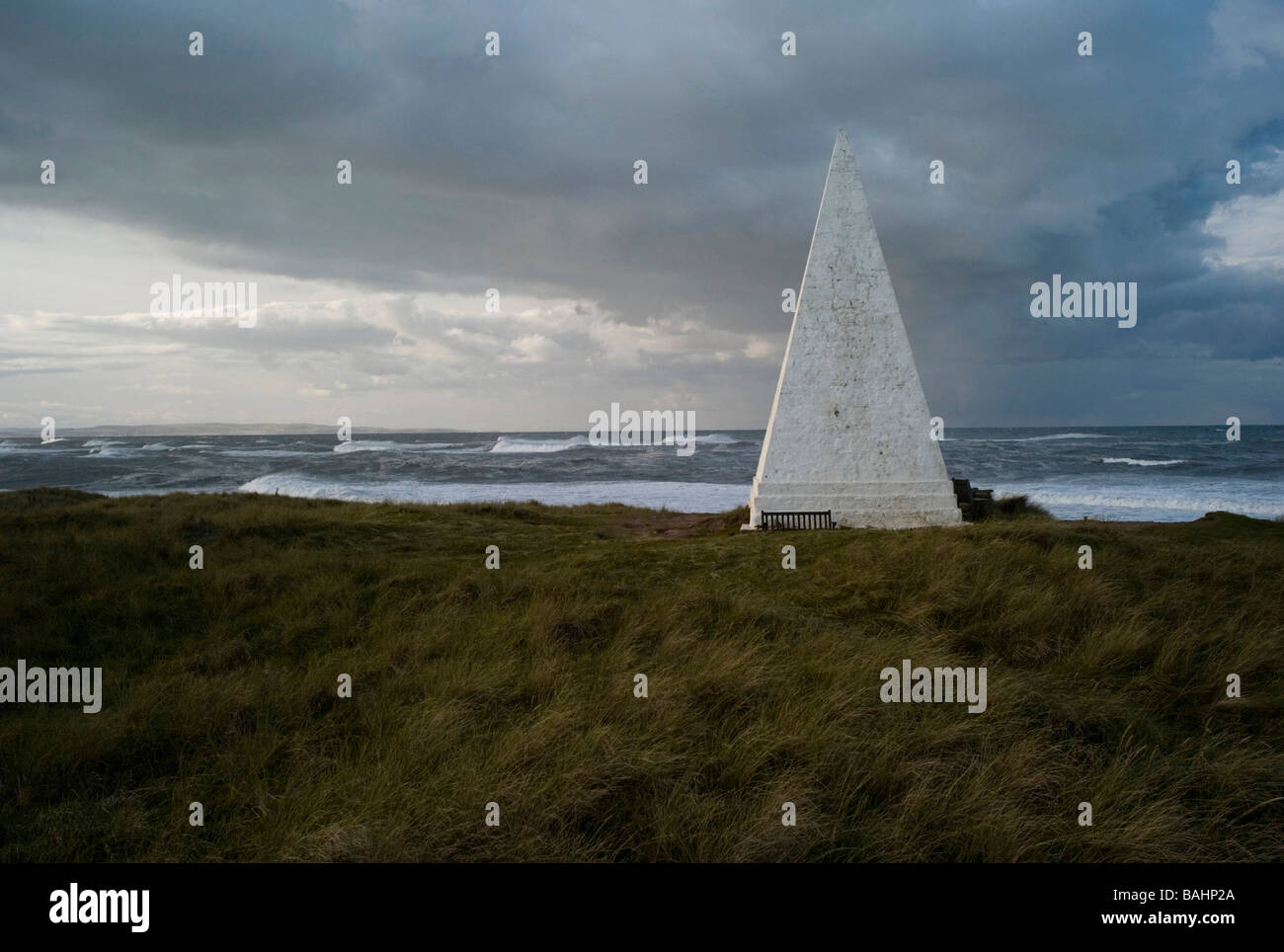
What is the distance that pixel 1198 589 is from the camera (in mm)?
7238

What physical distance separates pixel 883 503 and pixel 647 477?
2663 centimetres

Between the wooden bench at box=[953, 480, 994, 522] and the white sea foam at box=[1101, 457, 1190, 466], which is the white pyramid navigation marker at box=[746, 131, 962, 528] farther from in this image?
the white sea foam at box=[1101, 457, 1190, 466]

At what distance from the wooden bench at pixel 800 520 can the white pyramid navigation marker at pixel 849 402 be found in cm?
13

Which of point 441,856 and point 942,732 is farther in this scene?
point 942,732

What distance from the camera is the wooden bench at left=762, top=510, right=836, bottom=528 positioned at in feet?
38.5

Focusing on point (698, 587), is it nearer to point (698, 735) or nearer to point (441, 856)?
point (698, 735)

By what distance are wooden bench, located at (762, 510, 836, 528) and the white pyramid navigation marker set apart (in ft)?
0.42

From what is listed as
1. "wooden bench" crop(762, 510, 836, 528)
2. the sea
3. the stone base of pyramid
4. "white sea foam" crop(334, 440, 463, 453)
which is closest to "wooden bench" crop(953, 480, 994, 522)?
the stone base of pyramid

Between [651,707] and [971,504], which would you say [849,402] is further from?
[651,707]

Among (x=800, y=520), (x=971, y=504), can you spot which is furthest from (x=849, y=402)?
(x=971, y=504)
